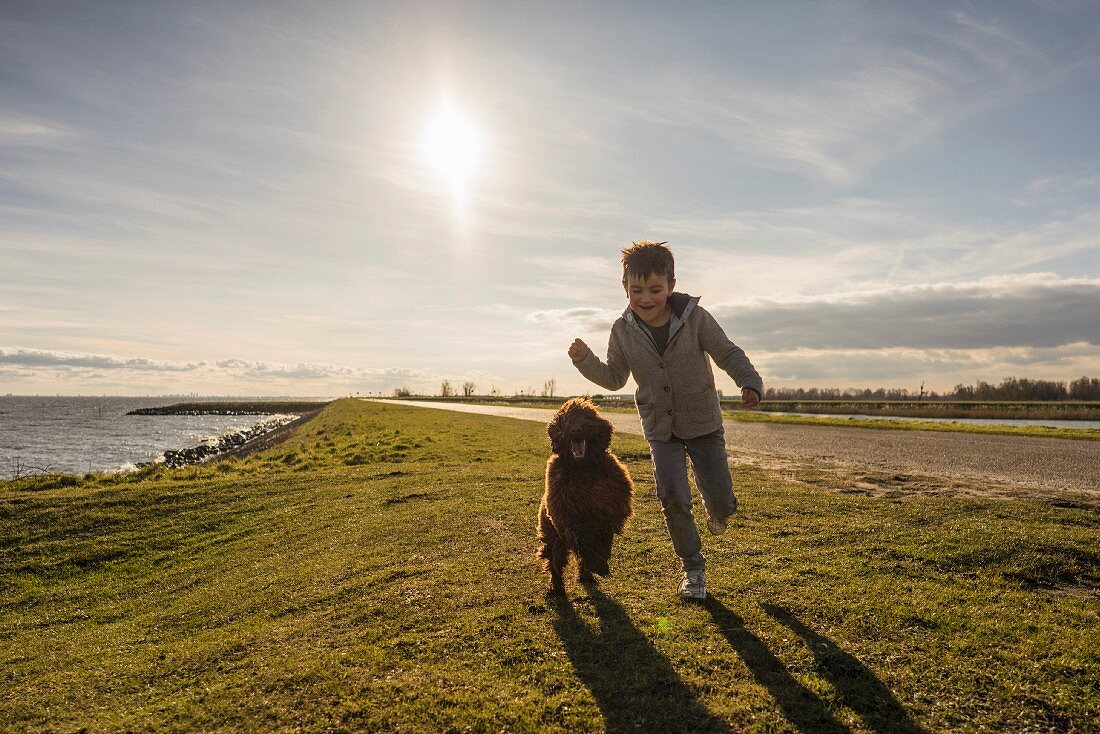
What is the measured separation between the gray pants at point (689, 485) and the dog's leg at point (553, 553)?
0.95m

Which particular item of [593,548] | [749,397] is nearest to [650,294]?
[749,397]

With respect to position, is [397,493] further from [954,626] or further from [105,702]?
[954,626]

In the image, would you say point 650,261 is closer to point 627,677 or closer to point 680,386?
point 680,386

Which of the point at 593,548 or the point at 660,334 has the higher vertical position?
the point at 660,334

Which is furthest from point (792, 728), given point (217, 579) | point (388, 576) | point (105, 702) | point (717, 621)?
point (217, 579)

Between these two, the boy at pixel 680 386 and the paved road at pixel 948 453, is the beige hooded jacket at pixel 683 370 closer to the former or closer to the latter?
the boy at pixel 680 386

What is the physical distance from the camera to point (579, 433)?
492 centimetres

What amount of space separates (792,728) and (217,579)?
657 cm

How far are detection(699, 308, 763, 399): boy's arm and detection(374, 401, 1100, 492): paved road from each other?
8.67 metres

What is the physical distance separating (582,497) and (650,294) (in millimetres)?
1773

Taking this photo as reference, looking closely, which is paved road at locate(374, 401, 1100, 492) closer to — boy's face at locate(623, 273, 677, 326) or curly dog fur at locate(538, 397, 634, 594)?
curly dog fur at locate(538, 397, 634, 594)

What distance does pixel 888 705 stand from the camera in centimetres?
296

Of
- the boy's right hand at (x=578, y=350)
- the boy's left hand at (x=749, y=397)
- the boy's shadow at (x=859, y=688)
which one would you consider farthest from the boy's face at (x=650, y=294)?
the boy's shadow at (x=859, y=688)

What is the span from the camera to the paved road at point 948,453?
11266 mm
